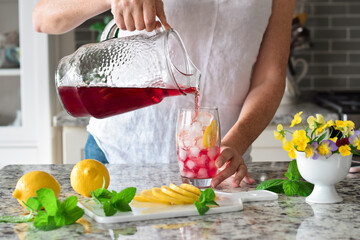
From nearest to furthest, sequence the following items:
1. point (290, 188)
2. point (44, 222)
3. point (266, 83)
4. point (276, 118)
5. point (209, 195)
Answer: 1. point (44, 222)
2. point (209, 195)
3. point (290, 188)
4. point (266, 83)
5. point (276, 118)

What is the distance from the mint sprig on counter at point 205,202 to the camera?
0.95 meters

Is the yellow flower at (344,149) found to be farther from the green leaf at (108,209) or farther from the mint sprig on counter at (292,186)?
the green leaf at (108,209)

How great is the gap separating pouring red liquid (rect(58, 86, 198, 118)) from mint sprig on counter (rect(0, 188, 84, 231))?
297 millimetres

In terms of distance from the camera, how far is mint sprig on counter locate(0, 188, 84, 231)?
2.88 ft

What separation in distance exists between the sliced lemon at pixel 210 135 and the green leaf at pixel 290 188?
158mm

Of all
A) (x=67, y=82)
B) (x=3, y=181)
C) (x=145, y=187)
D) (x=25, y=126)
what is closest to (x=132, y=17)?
(x=67, y=82)

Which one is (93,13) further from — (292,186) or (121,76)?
(292,186)

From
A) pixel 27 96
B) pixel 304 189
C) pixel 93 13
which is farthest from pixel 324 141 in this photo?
pixel 27 96

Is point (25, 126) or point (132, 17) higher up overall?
point (132, 17)

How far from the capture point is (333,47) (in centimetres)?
303

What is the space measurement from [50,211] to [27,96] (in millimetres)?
1794

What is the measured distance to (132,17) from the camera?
111cm

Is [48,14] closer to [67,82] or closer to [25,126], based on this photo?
[67,82]

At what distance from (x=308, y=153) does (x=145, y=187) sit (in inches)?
13.6
